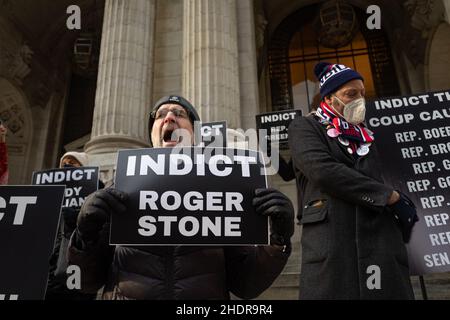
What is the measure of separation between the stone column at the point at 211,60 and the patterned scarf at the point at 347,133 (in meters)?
5.02

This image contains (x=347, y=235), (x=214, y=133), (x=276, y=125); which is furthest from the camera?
(x=276, y=125)

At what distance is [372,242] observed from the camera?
227 centimetres

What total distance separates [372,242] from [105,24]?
9010 millimetres

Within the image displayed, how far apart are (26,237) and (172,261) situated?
1.40 m

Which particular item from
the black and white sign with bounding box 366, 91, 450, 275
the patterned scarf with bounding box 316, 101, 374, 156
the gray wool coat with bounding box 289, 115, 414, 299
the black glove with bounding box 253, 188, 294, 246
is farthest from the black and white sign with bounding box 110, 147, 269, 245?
the black and white sign with bounding box 366, 91, 450, 275

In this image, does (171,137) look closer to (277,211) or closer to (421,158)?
(277,211)

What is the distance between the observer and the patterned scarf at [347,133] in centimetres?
265

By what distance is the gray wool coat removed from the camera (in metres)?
2.20

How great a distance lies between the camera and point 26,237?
8.97 ft

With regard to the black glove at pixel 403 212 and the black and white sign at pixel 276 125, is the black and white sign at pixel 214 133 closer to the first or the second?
the black and white sign at pixel 276 125

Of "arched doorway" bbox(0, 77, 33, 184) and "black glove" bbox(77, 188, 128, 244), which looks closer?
"black glove" bbox(77, 188, 128, 244)

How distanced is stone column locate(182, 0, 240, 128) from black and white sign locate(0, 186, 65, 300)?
498cm

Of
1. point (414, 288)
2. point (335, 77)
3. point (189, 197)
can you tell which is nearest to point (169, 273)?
point (189, 197)

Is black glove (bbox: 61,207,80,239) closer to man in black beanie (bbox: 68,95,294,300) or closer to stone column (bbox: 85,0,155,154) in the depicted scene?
man in black beanie (bbox: 68,95,294,300)
